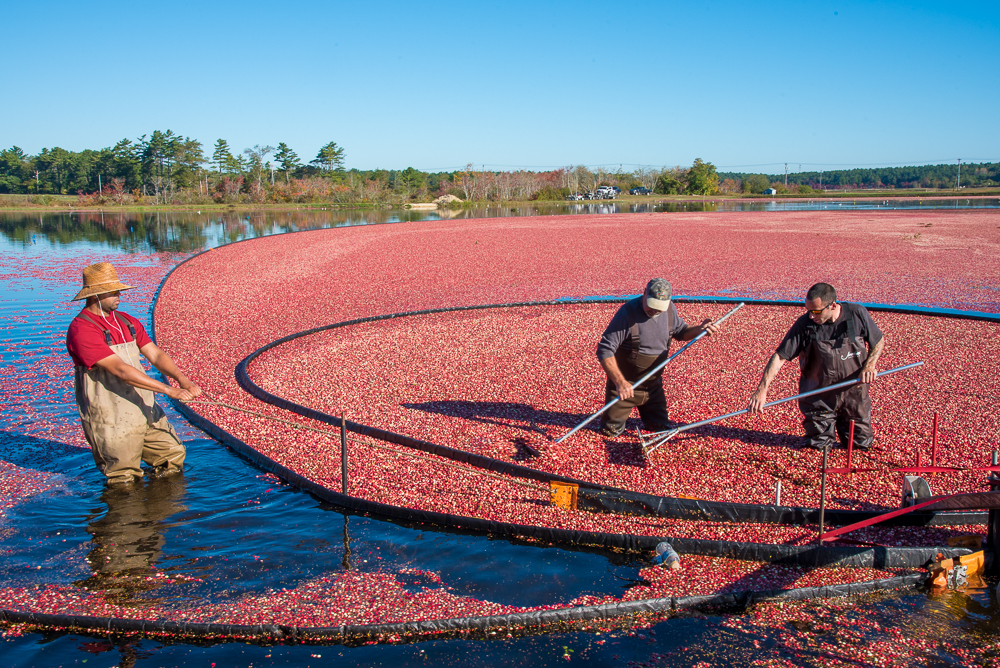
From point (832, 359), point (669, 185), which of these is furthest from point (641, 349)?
point (669, 185)

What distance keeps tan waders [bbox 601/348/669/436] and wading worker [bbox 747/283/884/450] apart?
3.14ft

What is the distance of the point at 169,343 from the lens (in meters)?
11.3

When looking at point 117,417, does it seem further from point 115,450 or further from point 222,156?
point 222,156

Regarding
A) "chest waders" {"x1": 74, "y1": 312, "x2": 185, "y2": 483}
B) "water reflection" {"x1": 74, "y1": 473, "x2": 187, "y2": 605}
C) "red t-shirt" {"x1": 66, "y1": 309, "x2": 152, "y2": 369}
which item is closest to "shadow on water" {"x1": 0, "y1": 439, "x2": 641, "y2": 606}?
"water reflection" {"x1": 74, "y1": 473, "x2": 187, "y2": 605}

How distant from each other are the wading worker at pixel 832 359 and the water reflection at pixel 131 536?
4.60 m

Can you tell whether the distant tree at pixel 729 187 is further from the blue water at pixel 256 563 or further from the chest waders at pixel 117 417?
the chest waders at pixel 117 417

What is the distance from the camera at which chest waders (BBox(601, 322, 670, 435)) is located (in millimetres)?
6008

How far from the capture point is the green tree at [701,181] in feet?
298

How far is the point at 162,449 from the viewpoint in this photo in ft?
19.8

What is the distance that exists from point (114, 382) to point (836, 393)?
19.4 ft

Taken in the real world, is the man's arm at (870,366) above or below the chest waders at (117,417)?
above

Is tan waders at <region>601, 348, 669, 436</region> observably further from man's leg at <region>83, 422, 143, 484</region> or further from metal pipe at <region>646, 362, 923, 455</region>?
man's leg at <region>83, 422, 143, 484</region>

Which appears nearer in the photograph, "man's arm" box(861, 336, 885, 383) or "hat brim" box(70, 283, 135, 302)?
"hat brim" box(70, 283, 135, 302)

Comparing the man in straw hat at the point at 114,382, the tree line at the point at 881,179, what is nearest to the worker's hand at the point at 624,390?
the man in straw hat at the point at 114,382
